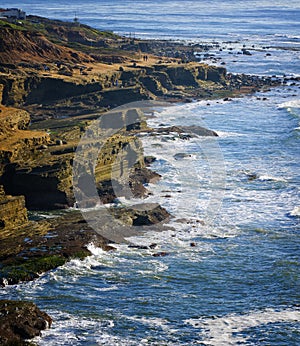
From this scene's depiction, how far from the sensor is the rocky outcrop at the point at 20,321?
2258 cm

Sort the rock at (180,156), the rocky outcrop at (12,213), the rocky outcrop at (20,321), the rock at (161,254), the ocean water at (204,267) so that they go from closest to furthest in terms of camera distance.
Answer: the rocky outcrop at (20,321) < the ocean water at (204,267) < the rock at (161,254) < the rocky outcrop at (12,213) < the rock at (180,156)

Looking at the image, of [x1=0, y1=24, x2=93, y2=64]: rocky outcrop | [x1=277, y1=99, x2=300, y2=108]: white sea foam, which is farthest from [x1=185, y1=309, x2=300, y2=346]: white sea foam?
[x1=277, y1=99, x2=300, y2=108]: white sea foam

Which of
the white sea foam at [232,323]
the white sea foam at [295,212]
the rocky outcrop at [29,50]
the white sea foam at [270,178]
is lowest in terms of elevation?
the white sea foam at [232,323]

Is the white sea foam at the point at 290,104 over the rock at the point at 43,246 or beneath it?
over

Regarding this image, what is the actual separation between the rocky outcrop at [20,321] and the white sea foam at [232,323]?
5402mm

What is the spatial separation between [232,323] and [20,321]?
25.3ft

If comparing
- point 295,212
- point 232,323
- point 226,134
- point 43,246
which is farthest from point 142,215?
point 226,134

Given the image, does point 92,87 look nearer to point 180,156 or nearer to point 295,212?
point 180,156

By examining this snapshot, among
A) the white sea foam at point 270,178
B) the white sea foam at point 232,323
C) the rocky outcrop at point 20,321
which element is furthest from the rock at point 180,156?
the rocky outcrop at point 20,321

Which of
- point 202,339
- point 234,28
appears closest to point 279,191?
point 202,339

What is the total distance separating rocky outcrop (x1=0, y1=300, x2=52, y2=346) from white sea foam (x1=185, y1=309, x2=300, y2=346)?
5.40m

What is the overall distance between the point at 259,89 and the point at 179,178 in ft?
140

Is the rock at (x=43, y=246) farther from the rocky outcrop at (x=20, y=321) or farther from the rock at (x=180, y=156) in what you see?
the rock at (x=180, y=156)

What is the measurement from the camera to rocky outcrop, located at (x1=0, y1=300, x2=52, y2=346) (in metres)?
22.6
